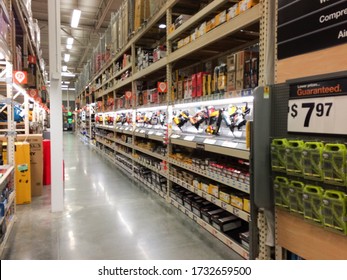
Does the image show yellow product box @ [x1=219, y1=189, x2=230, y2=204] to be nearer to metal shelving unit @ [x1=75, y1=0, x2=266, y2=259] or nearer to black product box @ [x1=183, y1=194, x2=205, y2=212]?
metal shelving unit @ [x1=75, y1=0, x2=266, y2=259]

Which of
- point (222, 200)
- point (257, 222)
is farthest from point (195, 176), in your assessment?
point (257, 222)

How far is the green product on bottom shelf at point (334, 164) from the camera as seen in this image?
1446 millimetres

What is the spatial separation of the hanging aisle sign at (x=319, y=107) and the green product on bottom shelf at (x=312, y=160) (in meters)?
0.10

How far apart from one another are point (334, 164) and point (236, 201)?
52.0 inches

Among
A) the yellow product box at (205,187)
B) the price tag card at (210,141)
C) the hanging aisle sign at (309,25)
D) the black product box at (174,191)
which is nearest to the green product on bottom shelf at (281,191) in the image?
the hanging aisle sign at (309,25)

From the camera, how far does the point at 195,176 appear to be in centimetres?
373

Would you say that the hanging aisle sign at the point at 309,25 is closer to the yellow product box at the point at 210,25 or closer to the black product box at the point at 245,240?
the yellow product box at the point at 210,25

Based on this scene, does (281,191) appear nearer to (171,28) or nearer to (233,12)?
(233,12)

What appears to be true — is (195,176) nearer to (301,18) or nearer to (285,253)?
(285,253)

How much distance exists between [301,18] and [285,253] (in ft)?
5.25

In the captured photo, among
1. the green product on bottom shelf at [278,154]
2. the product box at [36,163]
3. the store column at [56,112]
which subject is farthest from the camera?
the product box at [36,163]

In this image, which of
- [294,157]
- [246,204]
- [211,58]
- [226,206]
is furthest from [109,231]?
[211,58]

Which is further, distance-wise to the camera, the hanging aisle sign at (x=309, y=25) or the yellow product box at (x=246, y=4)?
the yellow product box at (x=246, y=4)

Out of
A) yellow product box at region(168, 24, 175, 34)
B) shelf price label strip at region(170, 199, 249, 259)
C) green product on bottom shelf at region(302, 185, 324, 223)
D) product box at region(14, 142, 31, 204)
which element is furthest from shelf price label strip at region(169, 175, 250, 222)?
product box at region(14, 142, 31, 204)
